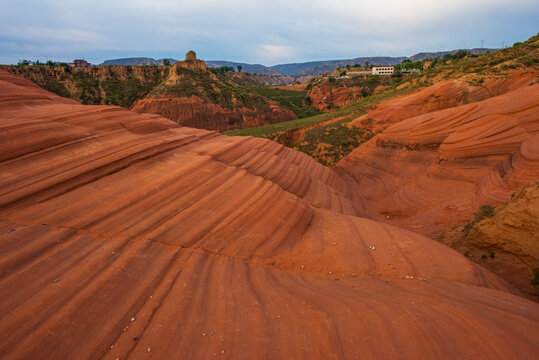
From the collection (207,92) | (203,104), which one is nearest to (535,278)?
(203,104)

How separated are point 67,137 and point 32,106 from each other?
13.8ft

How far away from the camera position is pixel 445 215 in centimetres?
1175

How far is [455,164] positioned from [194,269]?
15042 millimetres

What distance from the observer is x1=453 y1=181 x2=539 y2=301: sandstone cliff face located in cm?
689

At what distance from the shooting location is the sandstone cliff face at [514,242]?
6887mm

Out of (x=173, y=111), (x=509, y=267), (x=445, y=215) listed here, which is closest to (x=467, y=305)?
(x=509, y=267)

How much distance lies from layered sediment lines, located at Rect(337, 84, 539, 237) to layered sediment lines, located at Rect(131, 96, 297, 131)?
48.7 meters

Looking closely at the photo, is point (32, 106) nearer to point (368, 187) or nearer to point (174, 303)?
point (174, 303)

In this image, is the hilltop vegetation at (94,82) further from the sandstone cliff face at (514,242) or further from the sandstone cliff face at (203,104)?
the sandstone cliff face at (514,242)

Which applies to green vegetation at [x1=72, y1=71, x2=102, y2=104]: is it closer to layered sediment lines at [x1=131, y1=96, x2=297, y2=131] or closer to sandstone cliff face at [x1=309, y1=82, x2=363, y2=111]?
layered sediment lines at [x1=131, y1=96, x2=297, y2=131]

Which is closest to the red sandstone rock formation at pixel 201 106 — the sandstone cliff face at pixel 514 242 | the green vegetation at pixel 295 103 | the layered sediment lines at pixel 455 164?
the green vegetation at pixel 295 103

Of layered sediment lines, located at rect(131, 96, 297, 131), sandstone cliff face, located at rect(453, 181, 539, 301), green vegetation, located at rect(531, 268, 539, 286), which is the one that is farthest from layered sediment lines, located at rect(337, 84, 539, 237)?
layered sediment lines, located at rect(131, 96, 297, 131)

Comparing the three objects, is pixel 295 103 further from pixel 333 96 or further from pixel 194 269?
pixel 194 269

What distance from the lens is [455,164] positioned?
13.6 m
